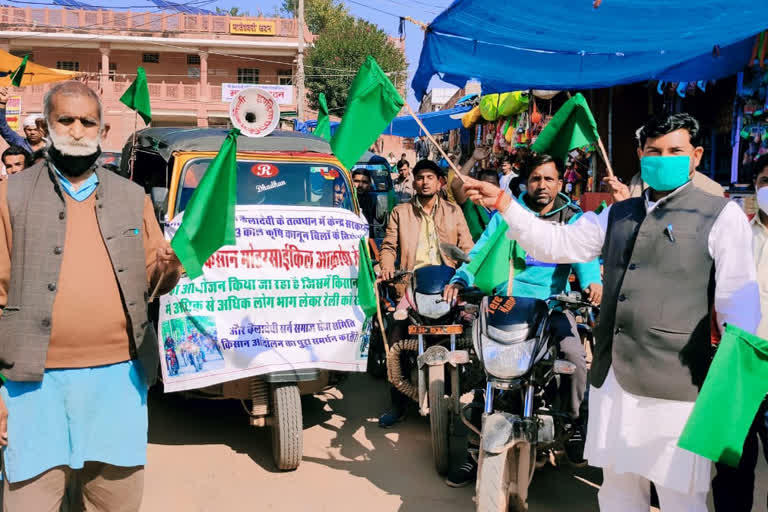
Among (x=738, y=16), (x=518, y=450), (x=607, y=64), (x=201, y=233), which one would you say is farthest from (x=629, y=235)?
(x=607, y=64)

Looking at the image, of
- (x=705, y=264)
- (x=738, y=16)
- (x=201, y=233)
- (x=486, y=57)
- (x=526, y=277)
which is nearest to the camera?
(x=705, y=264)

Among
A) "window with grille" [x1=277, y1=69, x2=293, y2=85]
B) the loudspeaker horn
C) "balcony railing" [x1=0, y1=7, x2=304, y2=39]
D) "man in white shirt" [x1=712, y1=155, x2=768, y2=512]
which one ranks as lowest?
"man in white shirt" [x1=712, y1=155, x2=768, y2=512]

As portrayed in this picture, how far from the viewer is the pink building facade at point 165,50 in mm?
36781

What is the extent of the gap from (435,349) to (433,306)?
1.05 ft

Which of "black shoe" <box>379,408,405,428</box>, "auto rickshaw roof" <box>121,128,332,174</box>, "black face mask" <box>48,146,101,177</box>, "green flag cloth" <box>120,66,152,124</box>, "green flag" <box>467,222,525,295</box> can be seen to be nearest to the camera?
"black face mask" <box>48,146,101,177</box>

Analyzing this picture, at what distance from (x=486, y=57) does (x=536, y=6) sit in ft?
3.89

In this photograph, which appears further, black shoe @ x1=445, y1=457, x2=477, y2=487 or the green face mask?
black shoe @ x1=445, y1=457, x2=477, y2=487

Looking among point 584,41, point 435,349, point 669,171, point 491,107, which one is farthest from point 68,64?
point 669,171

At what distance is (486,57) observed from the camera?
6070mm

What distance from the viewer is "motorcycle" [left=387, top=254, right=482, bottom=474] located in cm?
434

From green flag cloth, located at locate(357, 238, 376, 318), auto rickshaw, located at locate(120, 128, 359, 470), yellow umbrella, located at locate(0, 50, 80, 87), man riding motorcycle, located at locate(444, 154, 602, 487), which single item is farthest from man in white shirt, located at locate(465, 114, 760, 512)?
yellow umbrella, located at locate(0, 50, 80, 87)

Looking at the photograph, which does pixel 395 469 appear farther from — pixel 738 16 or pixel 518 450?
pixel 738 16

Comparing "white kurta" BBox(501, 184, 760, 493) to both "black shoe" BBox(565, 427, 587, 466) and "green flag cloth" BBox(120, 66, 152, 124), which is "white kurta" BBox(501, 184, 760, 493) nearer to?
"black shoe" BBox(565, 427, 587, 466)

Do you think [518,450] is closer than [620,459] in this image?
No
